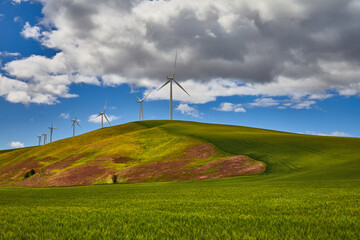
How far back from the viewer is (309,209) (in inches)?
388

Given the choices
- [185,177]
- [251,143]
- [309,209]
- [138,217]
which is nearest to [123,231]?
[138,217]

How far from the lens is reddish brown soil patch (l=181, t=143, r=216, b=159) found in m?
62.5

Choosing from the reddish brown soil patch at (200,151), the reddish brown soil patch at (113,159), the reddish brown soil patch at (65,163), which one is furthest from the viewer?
the reddish brown soil patch at (65,163)

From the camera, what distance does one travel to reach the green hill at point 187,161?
156 feet

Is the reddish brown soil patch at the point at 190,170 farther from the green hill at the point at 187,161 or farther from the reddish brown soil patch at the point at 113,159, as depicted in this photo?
the reddish brown soil patch at the point at 113,159

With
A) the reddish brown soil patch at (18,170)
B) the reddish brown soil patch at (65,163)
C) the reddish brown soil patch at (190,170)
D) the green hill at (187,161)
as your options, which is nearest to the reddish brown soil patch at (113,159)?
the green hill at (187,161)

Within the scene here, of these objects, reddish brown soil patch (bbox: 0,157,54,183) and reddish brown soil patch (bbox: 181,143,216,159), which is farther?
reddish brown soil patch (bbox: 0,157,54,183)

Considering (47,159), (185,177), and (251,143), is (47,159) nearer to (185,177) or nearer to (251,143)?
(185,177)

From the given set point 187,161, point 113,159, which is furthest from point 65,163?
point 187,161

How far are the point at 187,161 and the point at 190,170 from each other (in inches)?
286

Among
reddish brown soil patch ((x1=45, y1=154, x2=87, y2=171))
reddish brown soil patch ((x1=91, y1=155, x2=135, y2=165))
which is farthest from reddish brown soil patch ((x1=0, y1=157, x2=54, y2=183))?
reddish brown soil patch ((x1=91, y1=155, x2=135, y2=165))

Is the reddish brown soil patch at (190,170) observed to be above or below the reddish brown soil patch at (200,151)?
below

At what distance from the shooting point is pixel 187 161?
58.6 meters

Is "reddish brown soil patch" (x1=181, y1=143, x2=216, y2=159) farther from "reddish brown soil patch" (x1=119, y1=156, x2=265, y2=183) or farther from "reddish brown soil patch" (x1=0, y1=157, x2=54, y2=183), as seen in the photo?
"reddish brown soil patch" (x1=0, y1=157, x2=54, y2=183)
